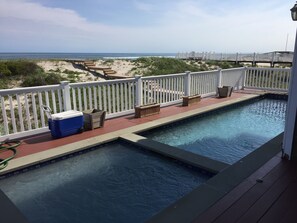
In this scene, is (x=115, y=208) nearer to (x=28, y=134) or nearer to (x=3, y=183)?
(x=3, y=183)

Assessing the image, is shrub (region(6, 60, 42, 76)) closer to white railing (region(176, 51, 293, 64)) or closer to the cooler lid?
the cooler lid

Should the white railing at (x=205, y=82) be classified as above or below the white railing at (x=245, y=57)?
below

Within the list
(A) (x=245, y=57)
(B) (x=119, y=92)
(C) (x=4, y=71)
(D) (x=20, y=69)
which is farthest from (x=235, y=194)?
(A) (x=245, y=57)

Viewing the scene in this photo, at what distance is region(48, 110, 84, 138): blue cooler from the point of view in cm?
405

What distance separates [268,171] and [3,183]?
310 cm

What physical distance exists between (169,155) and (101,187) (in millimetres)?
1103

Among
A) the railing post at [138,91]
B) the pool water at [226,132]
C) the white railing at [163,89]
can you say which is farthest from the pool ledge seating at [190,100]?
the railing post at [138,91]

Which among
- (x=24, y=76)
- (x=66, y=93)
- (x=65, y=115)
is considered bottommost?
(x=24, y=76)

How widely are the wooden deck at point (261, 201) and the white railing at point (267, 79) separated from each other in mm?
7097

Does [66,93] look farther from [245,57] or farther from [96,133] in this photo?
[245,57]

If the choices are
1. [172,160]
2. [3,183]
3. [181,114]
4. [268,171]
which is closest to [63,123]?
[3,183]

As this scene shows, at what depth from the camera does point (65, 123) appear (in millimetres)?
4133

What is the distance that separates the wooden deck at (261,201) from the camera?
6.08ft

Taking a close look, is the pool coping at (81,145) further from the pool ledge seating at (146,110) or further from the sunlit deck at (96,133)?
the pool ledge seating at (146,110)
